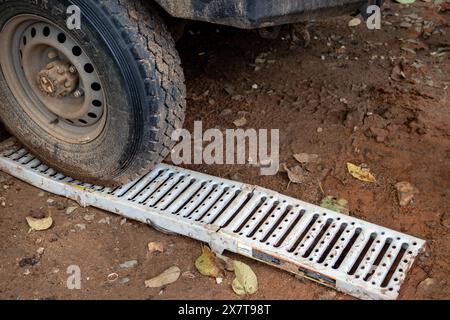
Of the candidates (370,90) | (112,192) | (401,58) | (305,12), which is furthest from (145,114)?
(401,58)

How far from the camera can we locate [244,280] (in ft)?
8.72

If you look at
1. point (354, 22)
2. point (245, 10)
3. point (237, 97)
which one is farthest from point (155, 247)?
point (354, 22)

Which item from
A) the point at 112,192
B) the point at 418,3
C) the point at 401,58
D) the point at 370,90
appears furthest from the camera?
the point at 418,3

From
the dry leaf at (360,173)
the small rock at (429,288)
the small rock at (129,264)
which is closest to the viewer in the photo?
the small rock at (429,288)

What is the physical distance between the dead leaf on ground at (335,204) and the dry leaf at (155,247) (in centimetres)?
83

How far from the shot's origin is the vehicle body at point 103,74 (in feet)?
8.46

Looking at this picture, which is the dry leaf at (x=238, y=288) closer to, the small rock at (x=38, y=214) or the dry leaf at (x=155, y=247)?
the dry leaf at (x=155, y=247)

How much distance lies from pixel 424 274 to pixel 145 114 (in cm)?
142

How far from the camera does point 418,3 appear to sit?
474 centimetres

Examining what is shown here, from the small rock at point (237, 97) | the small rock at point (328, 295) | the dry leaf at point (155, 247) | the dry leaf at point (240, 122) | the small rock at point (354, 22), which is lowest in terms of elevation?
the small rock at point (328, 295)

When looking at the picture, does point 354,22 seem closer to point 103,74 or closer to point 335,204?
point 335,204

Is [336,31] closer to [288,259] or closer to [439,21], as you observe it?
[439,21]

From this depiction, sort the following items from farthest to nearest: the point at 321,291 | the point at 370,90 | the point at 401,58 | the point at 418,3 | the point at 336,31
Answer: the point at 418,3 → the point at 336,31 → the point at 401,58 → the point at 370,90 → the point at 321,291

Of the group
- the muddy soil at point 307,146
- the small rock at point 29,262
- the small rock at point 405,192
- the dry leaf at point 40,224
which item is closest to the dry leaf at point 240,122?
the muddy soil at point 307,146
